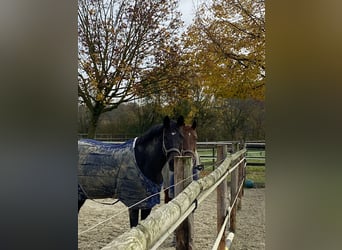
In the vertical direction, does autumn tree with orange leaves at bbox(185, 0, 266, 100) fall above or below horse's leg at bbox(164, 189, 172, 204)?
above

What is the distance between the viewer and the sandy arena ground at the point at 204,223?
130 centimetres

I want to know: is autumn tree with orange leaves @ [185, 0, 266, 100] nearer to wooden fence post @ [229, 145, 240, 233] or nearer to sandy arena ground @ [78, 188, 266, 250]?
wooden fence post @ [229, 145, 240, 233]

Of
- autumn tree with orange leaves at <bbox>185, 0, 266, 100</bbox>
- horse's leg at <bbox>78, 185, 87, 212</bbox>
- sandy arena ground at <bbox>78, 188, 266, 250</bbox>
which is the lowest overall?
sandy arena ground at <bbox>78, 188, 266, 250</bbox>

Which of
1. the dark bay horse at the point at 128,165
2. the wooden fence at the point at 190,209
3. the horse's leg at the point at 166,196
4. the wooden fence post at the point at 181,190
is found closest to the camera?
the wooden fence at the point at 190,209

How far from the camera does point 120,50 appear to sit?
1476mm

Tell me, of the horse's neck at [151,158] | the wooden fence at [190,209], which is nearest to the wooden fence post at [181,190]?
the wooden fence at [190,209]

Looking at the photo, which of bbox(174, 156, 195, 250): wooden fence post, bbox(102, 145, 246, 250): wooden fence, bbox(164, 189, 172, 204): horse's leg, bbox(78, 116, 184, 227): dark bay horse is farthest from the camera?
bbox(78, 116, 184, 227): dark bay horse

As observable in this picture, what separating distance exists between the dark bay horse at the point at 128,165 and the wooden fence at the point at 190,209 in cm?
12

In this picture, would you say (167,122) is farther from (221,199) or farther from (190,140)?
(221,199)

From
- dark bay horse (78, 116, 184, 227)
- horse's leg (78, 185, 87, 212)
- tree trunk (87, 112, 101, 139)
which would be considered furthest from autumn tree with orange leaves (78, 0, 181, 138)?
horse's leg (78, 185, 87, 212)

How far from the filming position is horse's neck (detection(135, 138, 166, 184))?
4.82 feet

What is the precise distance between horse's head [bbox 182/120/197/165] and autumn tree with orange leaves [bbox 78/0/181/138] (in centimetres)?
19

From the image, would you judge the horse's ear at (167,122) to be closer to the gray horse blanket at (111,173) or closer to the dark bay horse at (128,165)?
the dark bay horse at (128,165)
